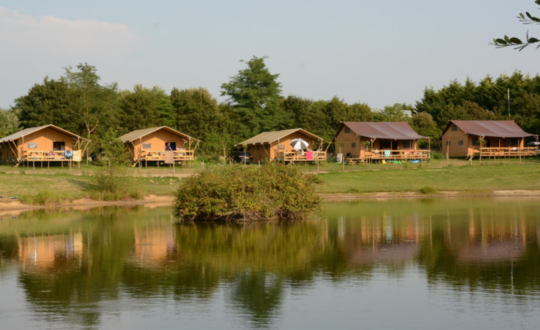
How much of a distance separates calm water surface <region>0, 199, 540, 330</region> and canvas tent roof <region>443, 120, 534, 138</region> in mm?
40788

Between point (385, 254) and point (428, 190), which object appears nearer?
point (385, 254)

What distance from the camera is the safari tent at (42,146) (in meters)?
57.9

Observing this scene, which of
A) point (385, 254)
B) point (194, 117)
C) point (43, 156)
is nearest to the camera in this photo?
point (385, 254)

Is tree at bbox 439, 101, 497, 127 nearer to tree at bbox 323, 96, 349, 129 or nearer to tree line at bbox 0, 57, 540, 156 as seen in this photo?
tree line at bbox 0, 57, 540, 156

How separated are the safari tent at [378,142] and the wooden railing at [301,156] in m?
3.08

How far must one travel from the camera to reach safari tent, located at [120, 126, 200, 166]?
61844 millimetres

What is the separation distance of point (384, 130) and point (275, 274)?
5307 cm

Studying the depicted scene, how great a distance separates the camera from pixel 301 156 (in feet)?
209

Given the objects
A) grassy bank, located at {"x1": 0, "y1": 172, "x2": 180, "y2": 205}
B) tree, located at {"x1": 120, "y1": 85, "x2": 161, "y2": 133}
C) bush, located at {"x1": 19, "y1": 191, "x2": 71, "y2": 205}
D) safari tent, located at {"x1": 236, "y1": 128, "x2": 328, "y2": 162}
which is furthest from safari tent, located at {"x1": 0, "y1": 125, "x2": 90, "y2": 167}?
bush, located at {"x1": 19, "y1": 191, "x2": 71, "y2": 205}

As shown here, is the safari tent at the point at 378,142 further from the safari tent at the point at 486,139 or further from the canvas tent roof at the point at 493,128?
the canvas tent roof at the point at 493,128

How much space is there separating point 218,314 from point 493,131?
6224 centimetres

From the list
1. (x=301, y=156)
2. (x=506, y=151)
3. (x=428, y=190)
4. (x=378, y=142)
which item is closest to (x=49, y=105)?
(x=301, y=156)

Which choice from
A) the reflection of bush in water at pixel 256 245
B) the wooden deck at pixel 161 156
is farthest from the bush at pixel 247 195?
the wooden deck at pixel 161 156

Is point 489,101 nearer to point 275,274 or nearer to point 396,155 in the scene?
point 396,155
